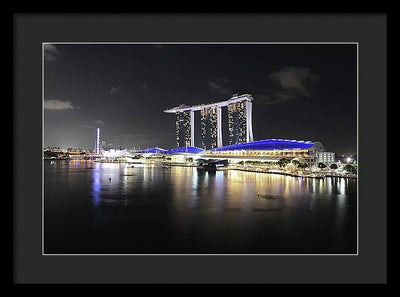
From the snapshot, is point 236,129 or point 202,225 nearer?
point 202,225

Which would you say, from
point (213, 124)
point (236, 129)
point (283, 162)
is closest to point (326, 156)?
point (236, 129)

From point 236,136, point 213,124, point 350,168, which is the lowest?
point 350,168

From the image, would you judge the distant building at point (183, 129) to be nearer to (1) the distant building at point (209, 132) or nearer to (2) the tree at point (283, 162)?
(1) the distant building at point (209, 132)

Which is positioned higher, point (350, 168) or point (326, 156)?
point (326, 156)
